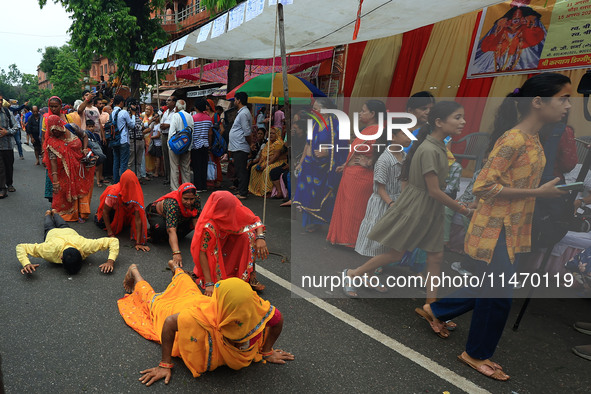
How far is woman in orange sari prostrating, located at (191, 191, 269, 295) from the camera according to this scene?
10.4ft

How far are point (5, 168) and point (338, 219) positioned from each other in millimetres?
5910

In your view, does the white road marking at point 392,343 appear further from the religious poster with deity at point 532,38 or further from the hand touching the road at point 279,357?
the religious poster with deity at point 532,38

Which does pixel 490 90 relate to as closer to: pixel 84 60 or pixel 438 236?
pixel 438 236

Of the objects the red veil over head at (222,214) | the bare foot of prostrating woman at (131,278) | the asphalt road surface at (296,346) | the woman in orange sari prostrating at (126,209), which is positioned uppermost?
the red veil over head at (222,214)

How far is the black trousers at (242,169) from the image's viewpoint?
282 inches

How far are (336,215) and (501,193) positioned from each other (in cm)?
255

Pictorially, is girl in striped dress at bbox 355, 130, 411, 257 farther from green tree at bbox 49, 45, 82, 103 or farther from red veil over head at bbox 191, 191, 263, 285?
green tree at bbox 49, 45, 82, 103

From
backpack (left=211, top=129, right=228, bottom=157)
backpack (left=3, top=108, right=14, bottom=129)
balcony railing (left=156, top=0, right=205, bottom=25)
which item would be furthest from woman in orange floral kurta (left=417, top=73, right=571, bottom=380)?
balcony railing (left=156, top=0, right=205, bottom=25)

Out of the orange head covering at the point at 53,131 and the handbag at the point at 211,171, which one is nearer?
the orange head covering at the point at 53,131

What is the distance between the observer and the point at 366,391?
2.33m

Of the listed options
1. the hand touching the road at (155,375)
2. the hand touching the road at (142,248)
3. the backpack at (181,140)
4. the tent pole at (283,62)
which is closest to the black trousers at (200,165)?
the backpack at (181,140)

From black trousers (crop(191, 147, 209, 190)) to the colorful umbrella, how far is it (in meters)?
1.31

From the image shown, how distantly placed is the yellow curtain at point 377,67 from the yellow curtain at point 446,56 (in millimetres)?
720

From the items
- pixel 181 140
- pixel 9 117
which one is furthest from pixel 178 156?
pixel 9 117
